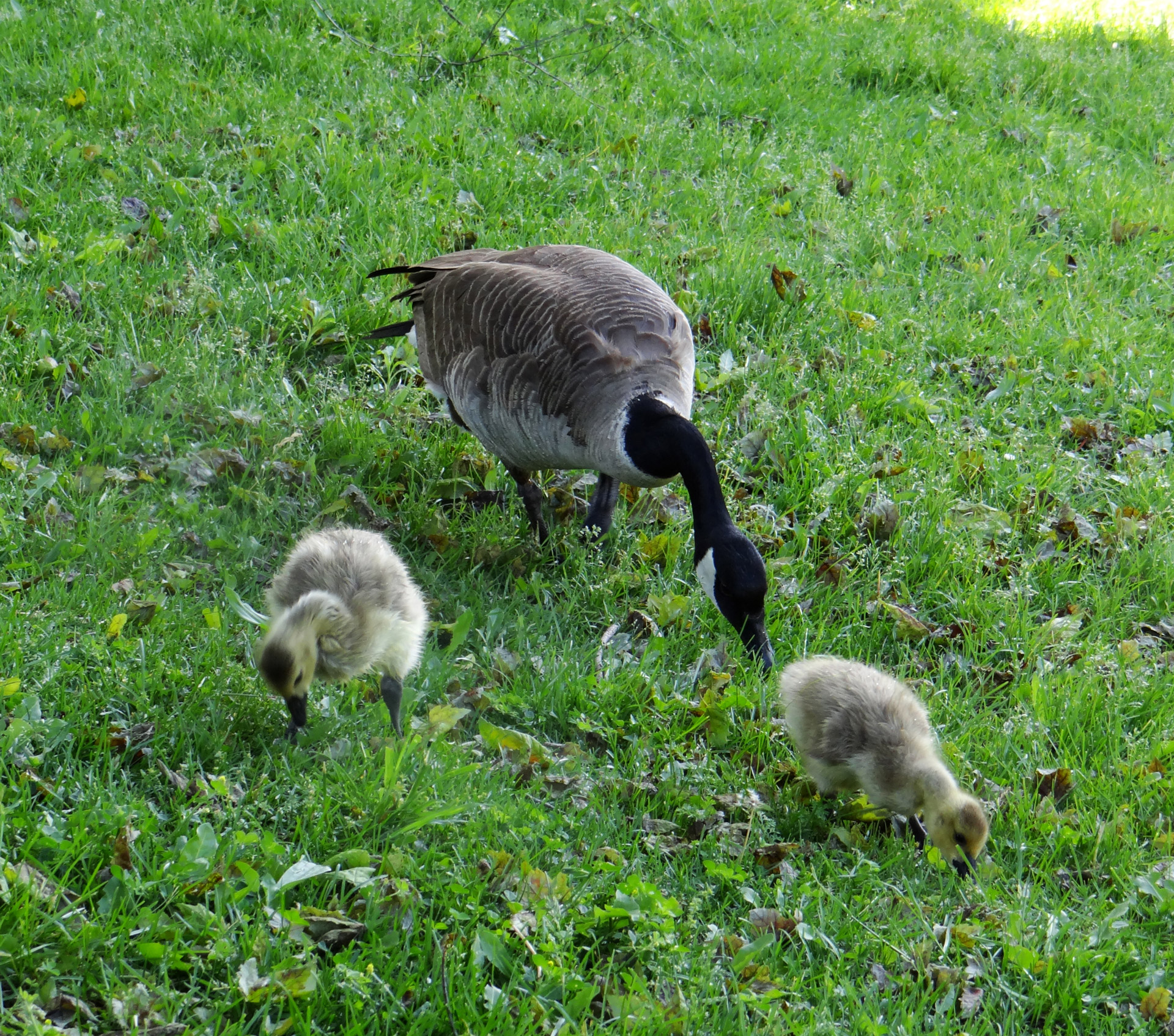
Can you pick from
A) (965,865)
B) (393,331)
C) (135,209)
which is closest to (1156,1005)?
(965,865)

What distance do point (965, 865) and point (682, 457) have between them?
1811mm

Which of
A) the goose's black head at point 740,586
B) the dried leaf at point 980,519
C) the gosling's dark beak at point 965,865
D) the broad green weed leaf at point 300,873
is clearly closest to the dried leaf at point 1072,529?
the dried leaf at point 980,519

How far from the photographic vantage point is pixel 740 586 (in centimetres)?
410

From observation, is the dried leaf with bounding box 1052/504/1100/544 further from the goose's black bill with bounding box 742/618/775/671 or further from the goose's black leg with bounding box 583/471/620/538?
the goose's black leg with bounding box 583/471/620/538

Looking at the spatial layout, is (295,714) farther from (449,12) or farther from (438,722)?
(449,12)

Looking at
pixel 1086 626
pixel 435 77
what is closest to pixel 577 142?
pixel 435 77

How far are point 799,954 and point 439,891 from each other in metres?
1.02

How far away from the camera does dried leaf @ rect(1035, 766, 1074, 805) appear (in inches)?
151

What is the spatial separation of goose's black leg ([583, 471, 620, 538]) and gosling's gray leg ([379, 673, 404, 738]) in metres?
1.60

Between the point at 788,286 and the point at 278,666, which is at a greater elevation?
the point at 278,666

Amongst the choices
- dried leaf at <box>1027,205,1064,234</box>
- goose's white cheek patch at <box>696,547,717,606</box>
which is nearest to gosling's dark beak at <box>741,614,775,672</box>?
goose's white cheek patch at <box>696,547,717,606</box>

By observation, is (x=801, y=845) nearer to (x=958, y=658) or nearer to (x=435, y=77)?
(x=958, y=658)

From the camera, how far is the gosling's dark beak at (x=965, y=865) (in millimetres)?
3441

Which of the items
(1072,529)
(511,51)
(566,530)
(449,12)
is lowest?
(566,530)
